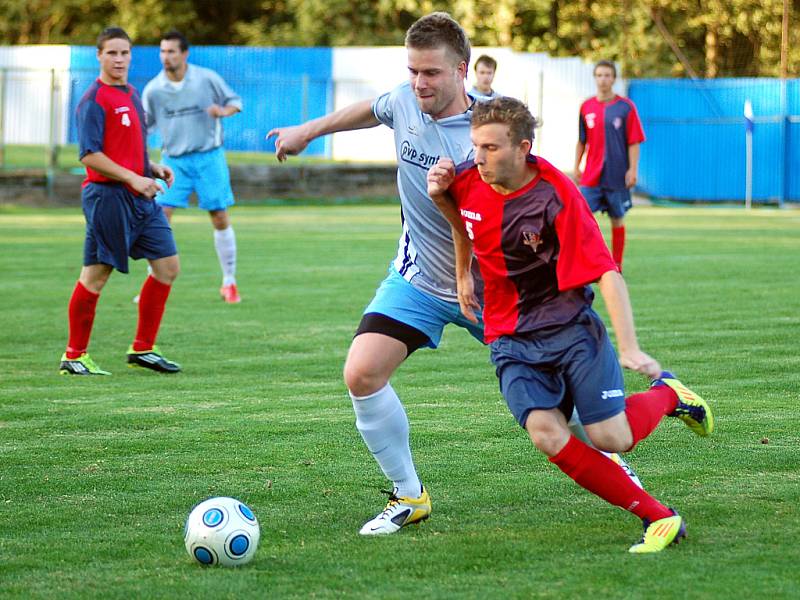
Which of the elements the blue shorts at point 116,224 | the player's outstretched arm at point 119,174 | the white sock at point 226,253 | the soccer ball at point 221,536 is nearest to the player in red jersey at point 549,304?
the soccer ball at point 221,536

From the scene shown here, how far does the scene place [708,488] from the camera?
5.48 metres

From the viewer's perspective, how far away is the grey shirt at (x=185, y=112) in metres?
12.6

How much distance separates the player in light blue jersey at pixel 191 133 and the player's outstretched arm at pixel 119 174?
382cm

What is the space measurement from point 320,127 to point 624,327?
1623 millimetres

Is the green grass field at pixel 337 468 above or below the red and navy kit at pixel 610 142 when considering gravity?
below

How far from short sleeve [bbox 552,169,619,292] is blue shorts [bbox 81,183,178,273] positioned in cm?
457

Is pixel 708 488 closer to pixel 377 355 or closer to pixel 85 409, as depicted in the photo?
pixel 377 355

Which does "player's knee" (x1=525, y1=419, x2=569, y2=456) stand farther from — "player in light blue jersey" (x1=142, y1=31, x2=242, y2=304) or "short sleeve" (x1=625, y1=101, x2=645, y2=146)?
"short sleeve" (x1=625, y1=101, x2=645, y2=146)

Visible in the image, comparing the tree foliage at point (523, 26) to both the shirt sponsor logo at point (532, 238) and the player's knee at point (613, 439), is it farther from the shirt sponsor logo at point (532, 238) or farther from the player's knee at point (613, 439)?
the player's knee at point (613, 439)

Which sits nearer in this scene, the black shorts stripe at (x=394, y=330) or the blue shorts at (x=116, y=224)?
the black shorts stripe at (x=394, y=330)

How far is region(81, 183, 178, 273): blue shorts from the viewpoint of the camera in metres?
8.67

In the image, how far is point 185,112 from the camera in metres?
12.6

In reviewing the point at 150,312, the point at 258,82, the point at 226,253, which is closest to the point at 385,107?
the point at 150,312

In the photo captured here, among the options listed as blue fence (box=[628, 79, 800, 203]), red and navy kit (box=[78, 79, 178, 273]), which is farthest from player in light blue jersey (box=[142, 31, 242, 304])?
blue fence (box=[628, 79, 800, 203])
